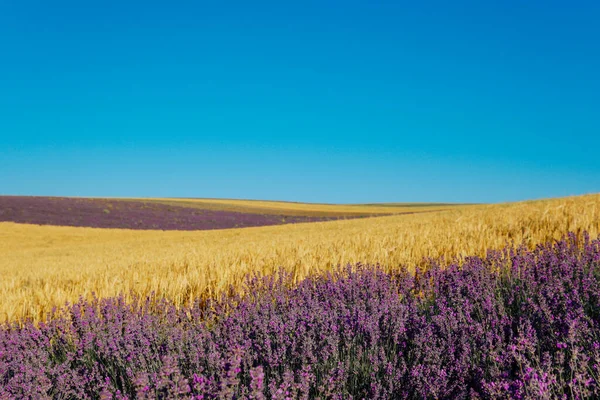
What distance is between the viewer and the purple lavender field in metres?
1.61

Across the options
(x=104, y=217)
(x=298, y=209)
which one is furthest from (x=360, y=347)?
(x=298, y=209)

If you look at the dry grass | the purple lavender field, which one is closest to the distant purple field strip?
the dry grass

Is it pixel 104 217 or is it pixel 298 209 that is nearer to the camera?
pixel 104 217

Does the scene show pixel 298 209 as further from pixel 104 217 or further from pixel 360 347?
→ pixel 360 347

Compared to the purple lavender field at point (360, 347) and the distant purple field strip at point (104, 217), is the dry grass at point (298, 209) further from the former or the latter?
the purple lavender field at point (360, 347)

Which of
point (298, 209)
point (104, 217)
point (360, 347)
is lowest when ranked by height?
point (104, 217)

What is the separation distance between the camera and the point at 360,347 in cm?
196

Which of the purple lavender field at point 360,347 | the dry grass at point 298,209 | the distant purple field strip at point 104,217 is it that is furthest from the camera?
the dry grass at point 298,209

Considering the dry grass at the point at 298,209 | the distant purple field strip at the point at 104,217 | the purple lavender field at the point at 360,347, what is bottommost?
the distant purple field strip at the point at 104,217

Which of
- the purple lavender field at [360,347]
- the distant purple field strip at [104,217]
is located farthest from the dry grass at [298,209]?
the purple lavender field at [360,347]

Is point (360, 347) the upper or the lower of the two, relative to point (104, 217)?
upper

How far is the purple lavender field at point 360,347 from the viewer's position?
5.30ft

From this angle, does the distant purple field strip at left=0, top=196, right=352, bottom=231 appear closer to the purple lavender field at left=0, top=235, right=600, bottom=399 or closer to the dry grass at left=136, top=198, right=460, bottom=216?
the dry grass at left=136, top=198, right=460, bottom=216

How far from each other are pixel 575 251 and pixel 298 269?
8.88 feet
